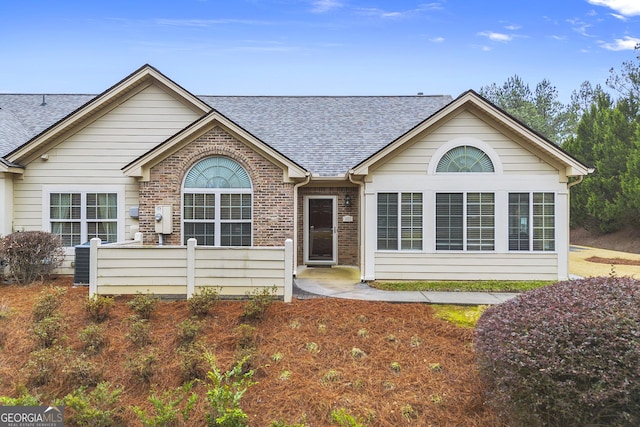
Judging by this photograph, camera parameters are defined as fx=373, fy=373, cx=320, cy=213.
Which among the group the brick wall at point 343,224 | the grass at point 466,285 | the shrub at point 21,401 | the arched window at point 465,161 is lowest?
the shrub at point 21,401

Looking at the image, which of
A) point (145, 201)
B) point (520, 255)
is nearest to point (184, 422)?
point (145, 201)

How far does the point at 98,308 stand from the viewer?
6.19m

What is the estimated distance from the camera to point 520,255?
29.7 feet

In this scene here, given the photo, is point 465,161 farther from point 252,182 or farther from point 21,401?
point 21,401

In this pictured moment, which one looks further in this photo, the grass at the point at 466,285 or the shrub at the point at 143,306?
the grass at the point at 466,285

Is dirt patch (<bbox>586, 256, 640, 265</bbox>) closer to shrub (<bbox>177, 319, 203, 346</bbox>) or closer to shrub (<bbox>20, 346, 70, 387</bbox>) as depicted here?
shrub (<bbox>177, 319, 203, 346</bbox>)

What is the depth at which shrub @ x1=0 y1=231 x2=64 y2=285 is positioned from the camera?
8.24 m

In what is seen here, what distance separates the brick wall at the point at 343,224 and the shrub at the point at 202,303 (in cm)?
531

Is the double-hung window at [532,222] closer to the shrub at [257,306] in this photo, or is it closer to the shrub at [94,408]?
the shrub at [257,306]

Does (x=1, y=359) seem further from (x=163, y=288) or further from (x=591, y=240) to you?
(x=591, y=240)

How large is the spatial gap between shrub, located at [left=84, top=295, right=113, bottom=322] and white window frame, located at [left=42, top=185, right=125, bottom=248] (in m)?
3.78

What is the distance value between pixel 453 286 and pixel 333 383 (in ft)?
17.0

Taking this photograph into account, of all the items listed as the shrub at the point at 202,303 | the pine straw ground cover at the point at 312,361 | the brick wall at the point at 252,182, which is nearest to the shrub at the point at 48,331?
the pine straw ground cover at the point at 312,361

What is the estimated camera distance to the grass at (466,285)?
28.0ft
